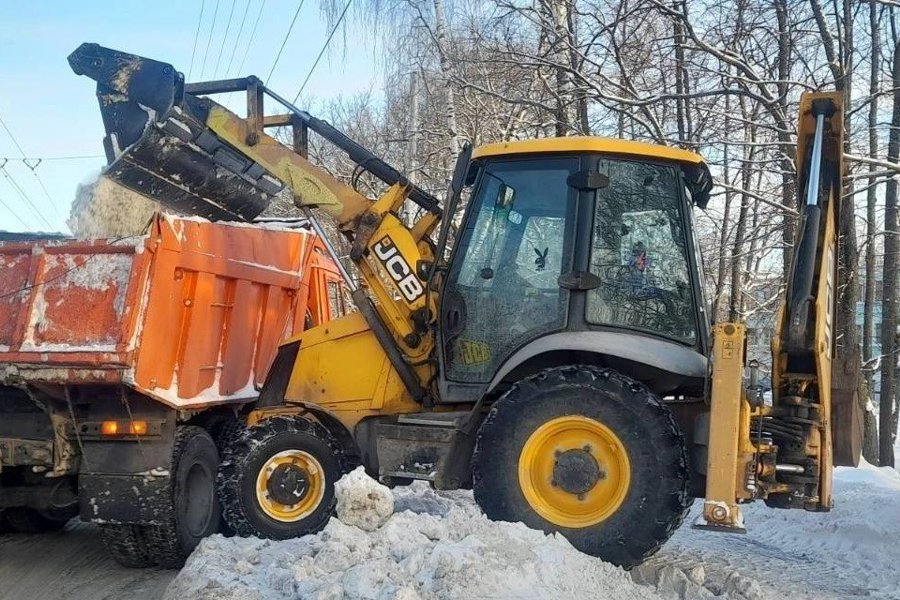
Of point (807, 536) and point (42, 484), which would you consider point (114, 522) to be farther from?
point (807, 536)

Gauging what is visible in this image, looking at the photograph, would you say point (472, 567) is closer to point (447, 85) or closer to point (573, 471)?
point (573, 471)

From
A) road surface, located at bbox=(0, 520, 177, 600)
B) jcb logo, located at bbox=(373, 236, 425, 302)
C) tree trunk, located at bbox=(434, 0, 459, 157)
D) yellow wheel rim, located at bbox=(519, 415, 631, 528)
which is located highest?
tree trunk, located at bbox=(434, 0, 459, 157)

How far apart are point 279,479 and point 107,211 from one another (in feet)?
8.14

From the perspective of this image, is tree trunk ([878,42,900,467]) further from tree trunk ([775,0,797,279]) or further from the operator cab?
the operator cab

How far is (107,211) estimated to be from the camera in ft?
21.3

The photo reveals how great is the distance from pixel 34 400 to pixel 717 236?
13378 millimetres

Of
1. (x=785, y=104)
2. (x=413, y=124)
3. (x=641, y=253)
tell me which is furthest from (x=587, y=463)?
(x=413, y=124)

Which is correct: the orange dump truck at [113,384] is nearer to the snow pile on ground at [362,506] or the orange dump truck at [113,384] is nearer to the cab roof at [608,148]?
the snow pile on ground at [362,506]

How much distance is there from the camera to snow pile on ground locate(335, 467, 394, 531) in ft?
15.1

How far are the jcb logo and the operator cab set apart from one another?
51 cm


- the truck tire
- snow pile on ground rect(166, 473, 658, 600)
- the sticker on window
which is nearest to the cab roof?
the sticker on window

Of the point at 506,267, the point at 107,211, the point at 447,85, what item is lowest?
the point at 506,267

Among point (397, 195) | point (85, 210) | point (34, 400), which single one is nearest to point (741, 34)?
point (397, 195)

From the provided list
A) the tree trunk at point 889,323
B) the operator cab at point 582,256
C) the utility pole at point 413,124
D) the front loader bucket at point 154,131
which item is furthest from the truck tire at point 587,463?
the utility pole at point 413,124
